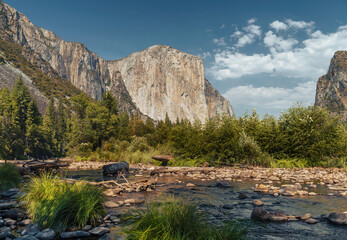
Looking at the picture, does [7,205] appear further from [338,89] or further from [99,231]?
[338,89]

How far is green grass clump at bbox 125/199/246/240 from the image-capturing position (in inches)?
123

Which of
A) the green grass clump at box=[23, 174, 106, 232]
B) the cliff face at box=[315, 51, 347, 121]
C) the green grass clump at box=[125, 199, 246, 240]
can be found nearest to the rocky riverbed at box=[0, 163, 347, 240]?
the green grass clump at box=[23, 174, 106, 232]

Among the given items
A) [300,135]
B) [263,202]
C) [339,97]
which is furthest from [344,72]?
[263,202]

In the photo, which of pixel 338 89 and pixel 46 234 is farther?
pixel 338 89

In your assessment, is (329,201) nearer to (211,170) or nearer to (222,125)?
(211,170)

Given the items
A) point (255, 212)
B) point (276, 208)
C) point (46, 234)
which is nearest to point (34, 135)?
point (46, 234)

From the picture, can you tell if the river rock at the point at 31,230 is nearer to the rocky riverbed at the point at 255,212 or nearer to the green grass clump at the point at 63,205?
the rocky riverbed at the point at 255,212

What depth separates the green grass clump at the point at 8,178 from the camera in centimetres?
876

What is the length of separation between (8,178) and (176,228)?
9.19m

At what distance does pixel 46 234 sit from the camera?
4383mm

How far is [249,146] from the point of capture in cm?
1797

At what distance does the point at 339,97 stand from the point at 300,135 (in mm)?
210345

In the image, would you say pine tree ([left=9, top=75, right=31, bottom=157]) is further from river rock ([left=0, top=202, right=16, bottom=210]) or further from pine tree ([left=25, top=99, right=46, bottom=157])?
river rock ([left=0, top=202, right=16, bottom=210])

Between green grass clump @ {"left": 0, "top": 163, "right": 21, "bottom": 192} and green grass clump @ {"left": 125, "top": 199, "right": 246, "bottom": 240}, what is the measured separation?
26.6 ft
